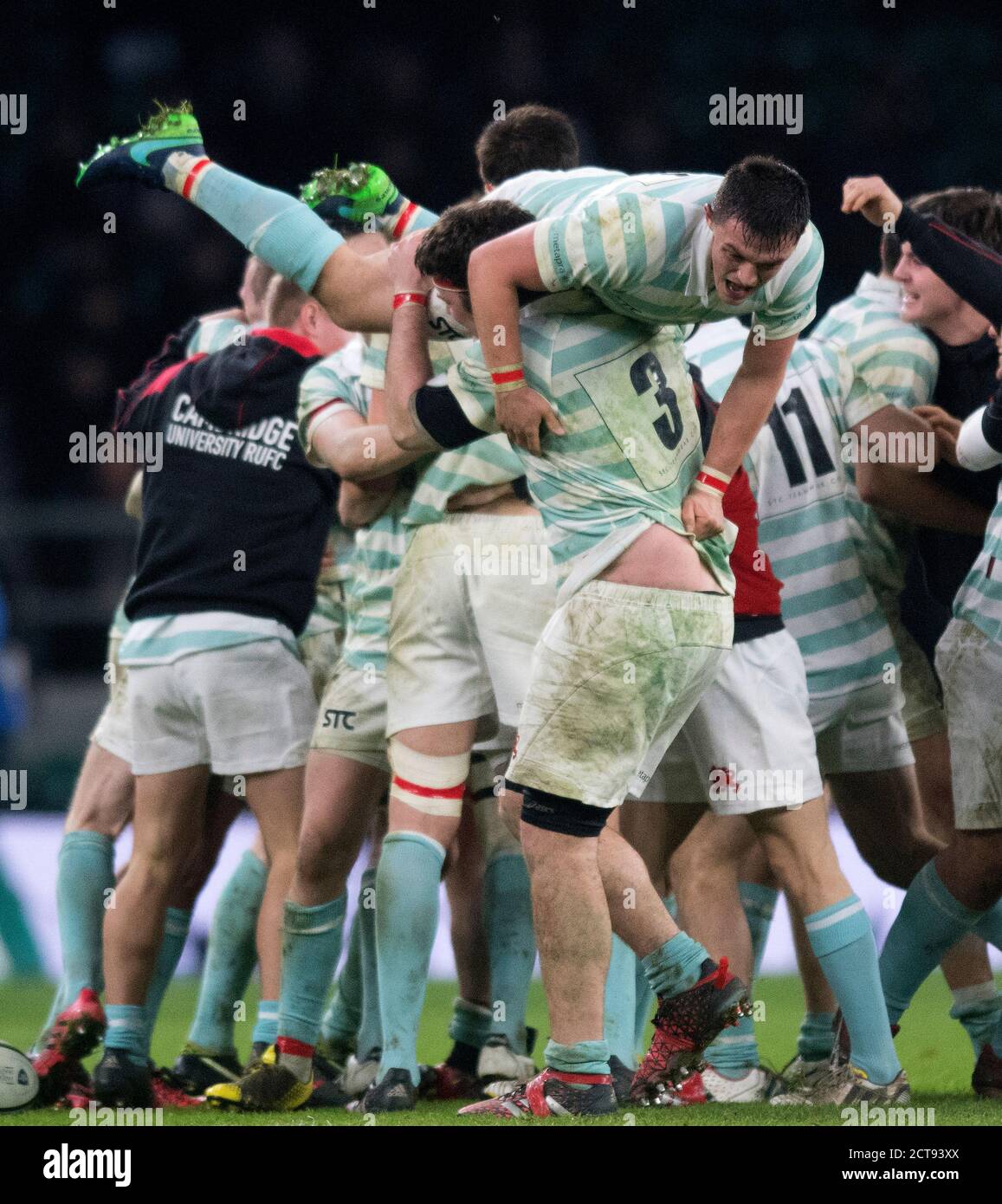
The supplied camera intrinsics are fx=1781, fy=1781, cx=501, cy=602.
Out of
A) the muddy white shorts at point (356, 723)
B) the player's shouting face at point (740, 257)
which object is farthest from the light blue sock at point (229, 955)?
the player's shouting face at point (740, 257)

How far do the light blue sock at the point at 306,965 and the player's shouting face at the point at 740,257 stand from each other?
1.83m

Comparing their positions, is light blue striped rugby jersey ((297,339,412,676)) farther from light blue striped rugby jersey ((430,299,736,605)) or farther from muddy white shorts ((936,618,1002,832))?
muddy white shorts ((936,618,1002,832))

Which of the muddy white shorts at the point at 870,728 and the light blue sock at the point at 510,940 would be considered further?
the light blue sock at the point at 510,940

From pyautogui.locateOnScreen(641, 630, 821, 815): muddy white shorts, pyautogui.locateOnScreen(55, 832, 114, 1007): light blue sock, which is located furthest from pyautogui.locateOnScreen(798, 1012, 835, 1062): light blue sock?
pyautogui.locateOnScreen(55, 832, 114, 1007): light blue sock

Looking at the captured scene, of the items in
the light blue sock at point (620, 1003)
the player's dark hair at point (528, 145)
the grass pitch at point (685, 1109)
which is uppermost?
the player's dark hair at point (528, 145)

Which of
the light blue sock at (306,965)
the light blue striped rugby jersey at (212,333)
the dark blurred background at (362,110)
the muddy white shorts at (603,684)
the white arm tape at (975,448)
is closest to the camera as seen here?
the muddy white shorts at (603,684)

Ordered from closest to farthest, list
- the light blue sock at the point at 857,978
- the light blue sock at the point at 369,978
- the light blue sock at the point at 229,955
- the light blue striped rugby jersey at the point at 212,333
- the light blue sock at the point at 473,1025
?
the light blue sock at the point at 857,978 < the light blue sock at the point at 369,978 < the light blue sock at the point at 473,1025 < the light blue sock at the point at 229,955 < the light blue striped rugby jersey at the point at 212,333

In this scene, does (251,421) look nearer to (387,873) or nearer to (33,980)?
(387,873)

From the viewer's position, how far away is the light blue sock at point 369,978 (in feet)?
14.7

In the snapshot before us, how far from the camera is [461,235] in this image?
11.4 ft

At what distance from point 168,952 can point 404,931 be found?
1125 millimetres

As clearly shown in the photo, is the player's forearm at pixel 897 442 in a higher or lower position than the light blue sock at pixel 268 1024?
higher

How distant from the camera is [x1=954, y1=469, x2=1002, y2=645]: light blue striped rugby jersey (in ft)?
12.9

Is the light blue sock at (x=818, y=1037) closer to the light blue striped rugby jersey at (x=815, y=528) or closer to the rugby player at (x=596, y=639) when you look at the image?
the light blue striped rugby jersey at (x=815, y=528)
